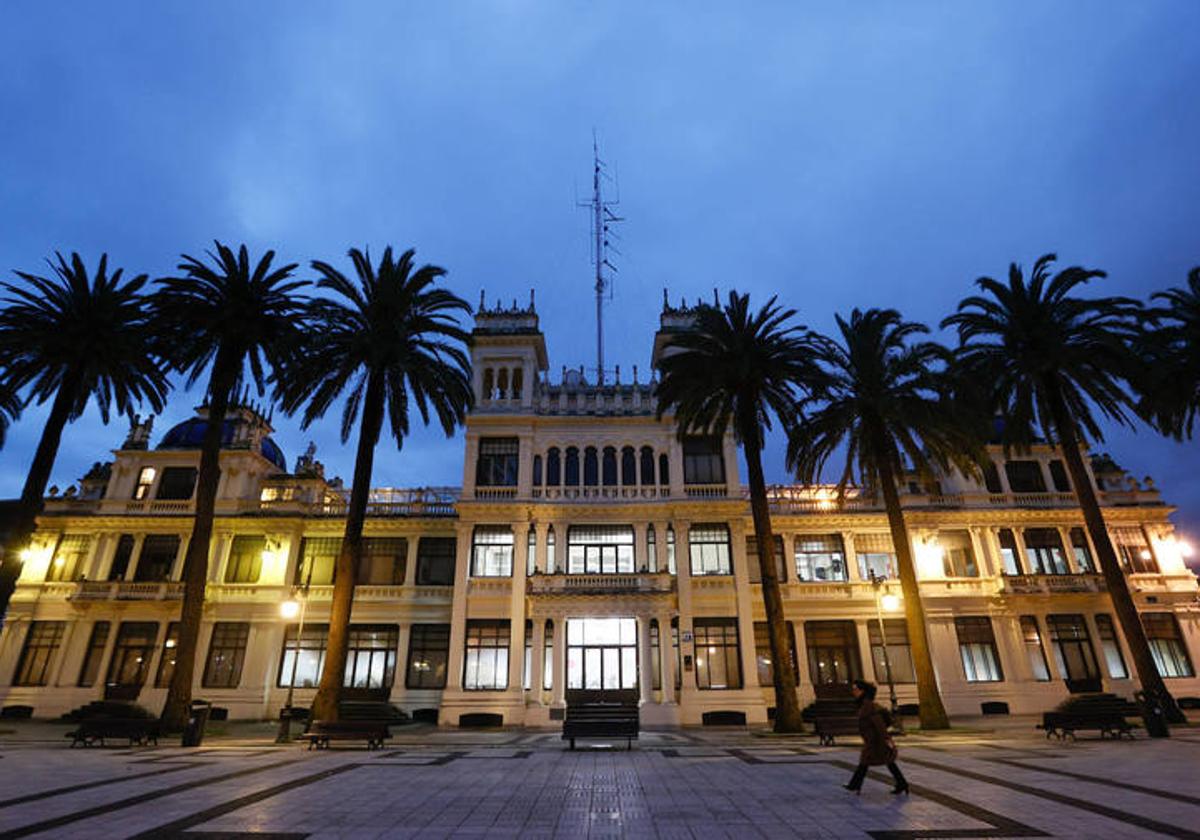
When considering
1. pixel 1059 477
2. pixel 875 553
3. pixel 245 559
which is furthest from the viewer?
pixel 1059 477

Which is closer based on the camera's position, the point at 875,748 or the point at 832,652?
the point at 875,748

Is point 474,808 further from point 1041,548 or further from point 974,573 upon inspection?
point 1041,548

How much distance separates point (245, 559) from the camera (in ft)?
118

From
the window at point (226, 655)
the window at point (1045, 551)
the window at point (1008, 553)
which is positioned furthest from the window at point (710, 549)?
the window at point (226, 655)

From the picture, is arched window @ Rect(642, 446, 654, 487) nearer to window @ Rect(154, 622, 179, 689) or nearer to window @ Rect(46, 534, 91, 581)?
window @ Rect(154, 622, 179, 689)

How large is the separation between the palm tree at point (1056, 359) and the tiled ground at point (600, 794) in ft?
40.1

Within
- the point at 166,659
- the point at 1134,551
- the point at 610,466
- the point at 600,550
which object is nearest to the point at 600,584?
the point at 600,550

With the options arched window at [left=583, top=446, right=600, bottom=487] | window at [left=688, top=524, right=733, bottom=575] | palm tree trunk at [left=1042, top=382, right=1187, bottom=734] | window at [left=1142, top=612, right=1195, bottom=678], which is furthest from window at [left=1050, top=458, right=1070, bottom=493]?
arched window at [left=583, top=446, right=600, bottom=487]

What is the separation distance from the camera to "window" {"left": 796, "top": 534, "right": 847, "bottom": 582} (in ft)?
115

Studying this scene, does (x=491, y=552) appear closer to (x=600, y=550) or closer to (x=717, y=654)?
(x=600, y=550)

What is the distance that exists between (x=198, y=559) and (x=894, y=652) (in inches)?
1366

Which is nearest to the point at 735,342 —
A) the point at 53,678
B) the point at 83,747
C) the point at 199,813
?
the point at 199,813

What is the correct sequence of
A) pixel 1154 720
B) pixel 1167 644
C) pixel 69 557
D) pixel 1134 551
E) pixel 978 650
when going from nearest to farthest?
1. pixel 1154 720
2. pixel 1167 644
3. pixel 978 650
4. pixel 1134 551
5. pixel 69 557

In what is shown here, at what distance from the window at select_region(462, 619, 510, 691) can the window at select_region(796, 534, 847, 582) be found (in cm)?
1758
